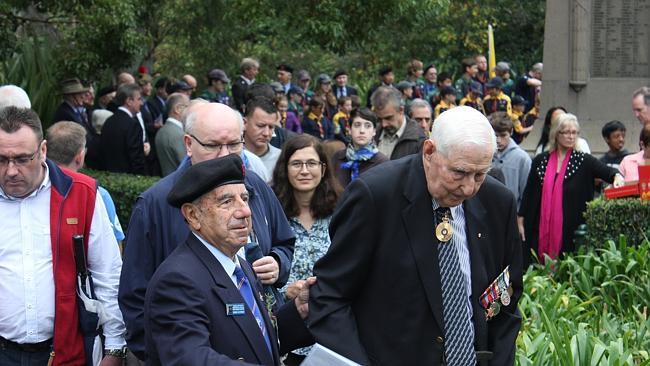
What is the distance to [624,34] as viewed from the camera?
16750 mm

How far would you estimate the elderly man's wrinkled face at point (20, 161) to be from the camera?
558 centimetres

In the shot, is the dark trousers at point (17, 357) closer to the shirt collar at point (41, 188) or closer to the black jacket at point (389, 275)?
the shirt collar at point (41, 188)

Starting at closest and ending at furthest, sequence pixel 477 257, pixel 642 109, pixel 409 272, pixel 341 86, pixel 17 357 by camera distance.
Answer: pixel 409 272 → pixel 477 257 → pixel 17 357 → pixel 642 109 → pixel 341 86

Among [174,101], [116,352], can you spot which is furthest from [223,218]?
[174,101]

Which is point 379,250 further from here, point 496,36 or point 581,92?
point 496,36

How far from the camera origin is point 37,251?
5.76 metres

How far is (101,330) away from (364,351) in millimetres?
1773

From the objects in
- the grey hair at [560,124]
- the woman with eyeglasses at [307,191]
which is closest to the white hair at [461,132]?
the woman with eyeglasses at [307,191]

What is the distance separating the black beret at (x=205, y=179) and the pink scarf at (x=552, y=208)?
23.9ft

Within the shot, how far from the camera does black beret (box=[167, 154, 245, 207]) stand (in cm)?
452

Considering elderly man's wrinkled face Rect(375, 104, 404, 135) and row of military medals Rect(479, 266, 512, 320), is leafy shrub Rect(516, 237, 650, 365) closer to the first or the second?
elderly man's wrinkled face Rect(375, 104, 404, 135)

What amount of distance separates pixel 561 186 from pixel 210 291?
24.6 ft

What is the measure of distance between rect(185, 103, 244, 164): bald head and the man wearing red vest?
1.96 ft

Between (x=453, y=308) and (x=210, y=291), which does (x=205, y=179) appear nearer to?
(x=210, y=291)
